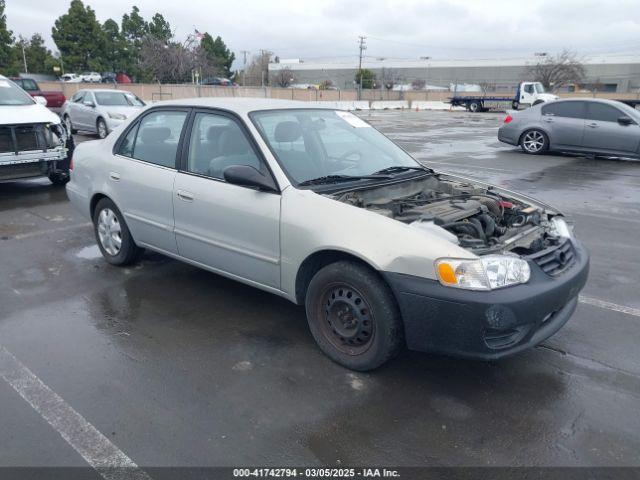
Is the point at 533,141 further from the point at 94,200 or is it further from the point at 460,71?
the point at 460,71

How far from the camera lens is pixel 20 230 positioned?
664 cm

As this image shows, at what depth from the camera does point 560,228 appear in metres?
3.86

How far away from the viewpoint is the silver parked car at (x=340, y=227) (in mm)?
3020

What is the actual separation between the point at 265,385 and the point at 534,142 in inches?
512

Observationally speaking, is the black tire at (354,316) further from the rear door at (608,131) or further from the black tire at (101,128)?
the black tire at (101,128)

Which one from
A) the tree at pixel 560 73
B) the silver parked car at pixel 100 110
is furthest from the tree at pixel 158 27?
the silver parked car at pixel 100 110

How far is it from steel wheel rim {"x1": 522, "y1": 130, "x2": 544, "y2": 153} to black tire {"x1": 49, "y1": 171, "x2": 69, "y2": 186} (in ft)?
37.0

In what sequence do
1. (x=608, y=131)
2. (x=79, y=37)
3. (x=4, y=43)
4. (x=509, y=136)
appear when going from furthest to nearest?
(x=79, y=37), (x=4, y=43), (x=509, y=136), (x=608, y=131)

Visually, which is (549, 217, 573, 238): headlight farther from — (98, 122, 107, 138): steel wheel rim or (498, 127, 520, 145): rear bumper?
(98, 122, 107, 138): steel wheel rim

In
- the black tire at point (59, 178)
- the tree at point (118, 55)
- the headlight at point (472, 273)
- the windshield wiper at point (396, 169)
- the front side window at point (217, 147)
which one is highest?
the tree at point (118, 55)

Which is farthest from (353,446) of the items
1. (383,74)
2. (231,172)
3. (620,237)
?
(383,74)

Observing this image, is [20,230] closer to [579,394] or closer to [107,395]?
[107,395]

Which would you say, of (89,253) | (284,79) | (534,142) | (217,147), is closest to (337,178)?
(217,147)

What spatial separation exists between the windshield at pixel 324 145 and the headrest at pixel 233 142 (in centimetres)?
16
